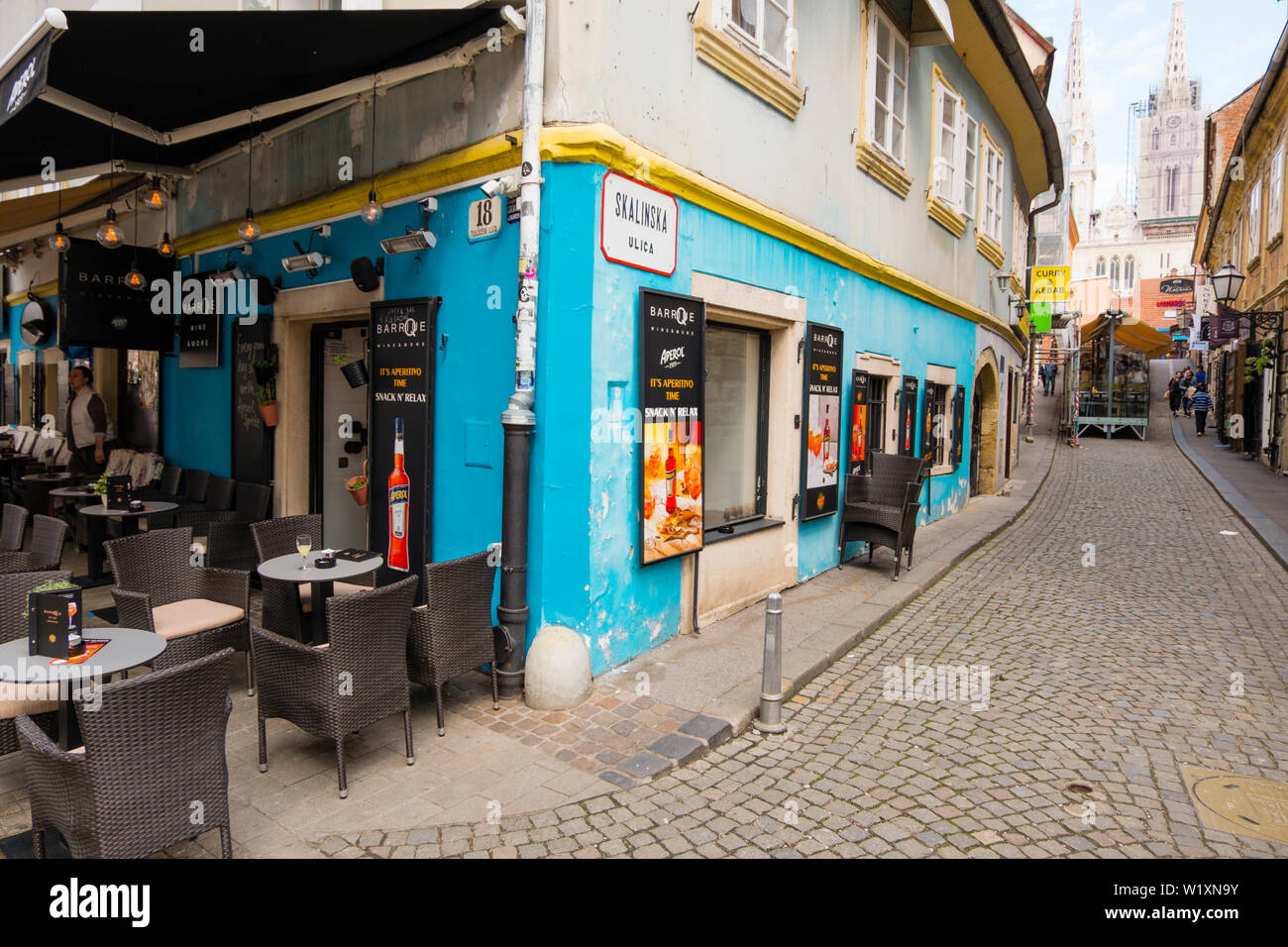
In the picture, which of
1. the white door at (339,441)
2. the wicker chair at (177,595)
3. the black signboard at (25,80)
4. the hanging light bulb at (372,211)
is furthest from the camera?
the white door at (339,441)

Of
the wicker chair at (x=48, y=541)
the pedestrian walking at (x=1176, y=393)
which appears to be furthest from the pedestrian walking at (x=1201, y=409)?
the wicker chair at (x=48, y=541)

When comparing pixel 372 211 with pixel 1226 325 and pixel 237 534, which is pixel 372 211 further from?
pixel 1226 325

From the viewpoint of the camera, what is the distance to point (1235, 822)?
3.71 metres

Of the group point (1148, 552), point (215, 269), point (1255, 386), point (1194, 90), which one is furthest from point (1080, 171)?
point (215, 269)

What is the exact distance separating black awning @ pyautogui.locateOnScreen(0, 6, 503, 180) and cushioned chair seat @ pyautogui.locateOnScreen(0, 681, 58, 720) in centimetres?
304

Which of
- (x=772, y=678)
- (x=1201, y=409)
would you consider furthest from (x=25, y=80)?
(x=1201, y=409)

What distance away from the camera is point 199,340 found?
836 cm

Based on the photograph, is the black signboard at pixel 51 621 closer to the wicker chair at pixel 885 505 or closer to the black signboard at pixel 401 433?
the black signboard at pixel 401 433

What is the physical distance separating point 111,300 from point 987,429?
15160mm

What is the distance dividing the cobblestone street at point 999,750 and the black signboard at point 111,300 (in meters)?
7.00

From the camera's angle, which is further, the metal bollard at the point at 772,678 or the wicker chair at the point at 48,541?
the wicker chair at the point at 48,541

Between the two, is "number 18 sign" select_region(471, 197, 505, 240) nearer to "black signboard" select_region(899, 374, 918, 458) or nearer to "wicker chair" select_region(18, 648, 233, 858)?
"wicker chair" select_region(18, 648, 233, 858)

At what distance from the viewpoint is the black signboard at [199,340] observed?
8.20 m

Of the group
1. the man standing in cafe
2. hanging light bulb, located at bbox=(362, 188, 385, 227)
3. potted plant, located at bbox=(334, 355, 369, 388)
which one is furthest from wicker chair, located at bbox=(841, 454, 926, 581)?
the man standing in cafe
